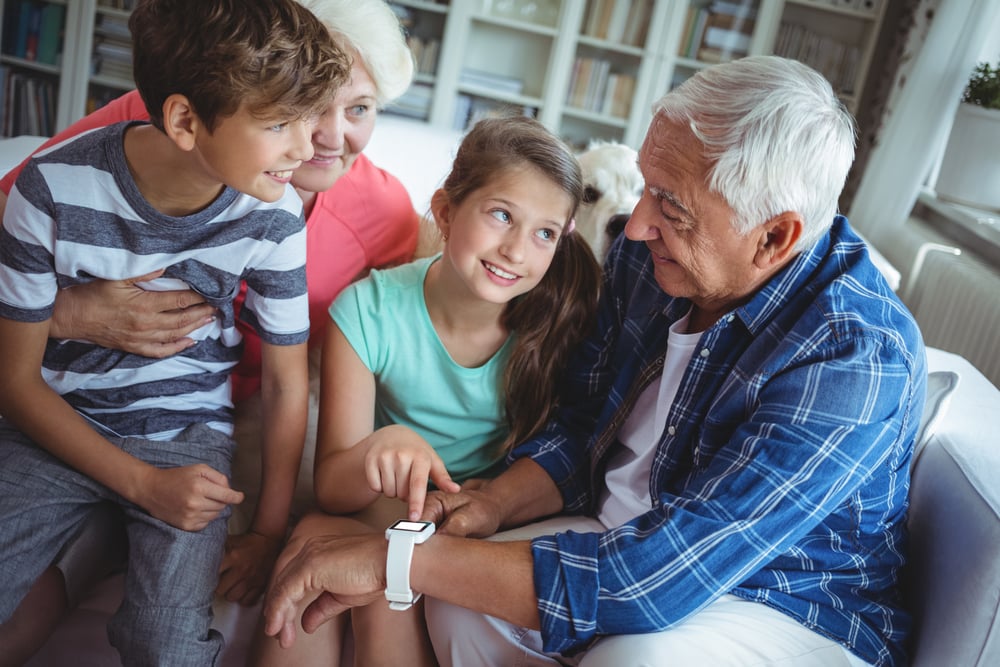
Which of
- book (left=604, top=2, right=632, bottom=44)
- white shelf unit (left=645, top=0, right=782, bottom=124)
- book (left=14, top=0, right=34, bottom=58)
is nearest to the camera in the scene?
book (left=14, top=0, right=34, bottom=58)

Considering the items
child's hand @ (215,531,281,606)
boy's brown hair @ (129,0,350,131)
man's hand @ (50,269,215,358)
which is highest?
boy's brown hair @ (129,0,350,131)

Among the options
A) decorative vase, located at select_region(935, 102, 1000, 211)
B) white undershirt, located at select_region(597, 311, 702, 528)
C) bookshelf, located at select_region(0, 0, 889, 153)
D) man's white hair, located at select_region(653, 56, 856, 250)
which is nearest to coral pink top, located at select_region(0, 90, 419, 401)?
white undershirt, located at select_region(597, 311, 702, 528)

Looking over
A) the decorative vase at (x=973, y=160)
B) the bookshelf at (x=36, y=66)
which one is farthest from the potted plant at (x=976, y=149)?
the bookshelf at (x=36, y=66)

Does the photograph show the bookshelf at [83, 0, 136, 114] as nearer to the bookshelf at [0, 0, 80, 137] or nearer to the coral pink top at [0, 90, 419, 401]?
the bookshelf at [0, 0, 80, 137]

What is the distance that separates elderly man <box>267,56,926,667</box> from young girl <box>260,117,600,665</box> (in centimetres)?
13

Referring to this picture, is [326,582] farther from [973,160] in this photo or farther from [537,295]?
[973,160]

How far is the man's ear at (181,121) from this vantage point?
1.15 meters

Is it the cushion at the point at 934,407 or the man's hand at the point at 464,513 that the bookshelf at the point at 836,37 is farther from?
the man's hand at the point at 464,513

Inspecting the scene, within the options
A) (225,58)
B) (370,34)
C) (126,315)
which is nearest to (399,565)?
(126,315)

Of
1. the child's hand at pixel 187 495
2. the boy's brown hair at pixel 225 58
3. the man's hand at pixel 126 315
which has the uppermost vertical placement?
the boy's brown hair at pixel 225 58

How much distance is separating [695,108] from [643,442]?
1.70ft

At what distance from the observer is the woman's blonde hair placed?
1.52 m

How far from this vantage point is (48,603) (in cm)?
130

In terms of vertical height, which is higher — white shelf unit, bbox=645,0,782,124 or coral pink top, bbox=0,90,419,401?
white shelf unit, bbox=645,0,782,124
